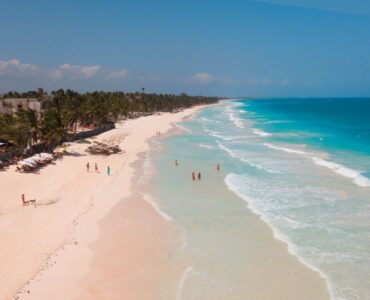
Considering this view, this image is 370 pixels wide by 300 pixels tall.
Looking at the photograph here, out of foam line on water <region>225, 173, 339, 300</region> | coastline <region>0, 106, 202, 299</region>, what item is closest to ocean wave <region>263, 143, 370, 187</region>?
foam line on water <region>225, 173, 339, 300</region>

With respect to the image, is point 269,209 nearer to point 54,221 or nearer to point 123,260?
point 123,260

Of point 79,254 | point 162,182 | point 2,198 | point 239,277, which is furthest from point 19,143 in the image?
point 239,277

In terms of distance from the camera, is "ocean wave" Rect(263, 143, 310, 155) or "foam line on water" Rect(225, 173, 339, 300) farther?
"ocean wave" Rect(263, 143, 310, 155)

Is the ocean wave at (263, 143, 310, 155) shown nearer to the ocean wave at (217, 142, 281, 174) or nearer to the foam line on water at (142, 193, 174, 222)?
the ocean wave at (217, 142, 281, 174)

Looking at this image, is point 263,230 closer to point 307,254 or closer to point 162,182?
A: point 307,254

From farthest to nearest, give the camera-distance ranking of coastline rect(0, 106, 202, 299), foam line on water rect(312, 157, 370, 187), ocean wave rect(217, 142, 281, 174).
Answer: ocean wave rect(217, 142, 281, 174) < foam line on water rect(312, 157, 370, 187) < coastline rect(0, 106, 202, 299)

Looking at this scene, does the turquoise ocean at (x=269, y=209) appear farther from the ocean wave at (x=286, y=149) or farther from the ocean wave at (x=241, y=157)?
the ocean wave at (x=286, y=149)

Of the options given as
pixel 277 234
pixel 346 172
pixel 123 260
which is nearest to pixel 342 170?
pixel 346 172

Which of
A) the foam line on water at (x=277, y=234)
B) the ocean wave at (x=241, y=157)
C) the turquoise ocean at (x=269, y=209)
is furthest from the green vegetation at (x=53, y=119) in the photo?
the foam line on water at (x=277, y=234)
